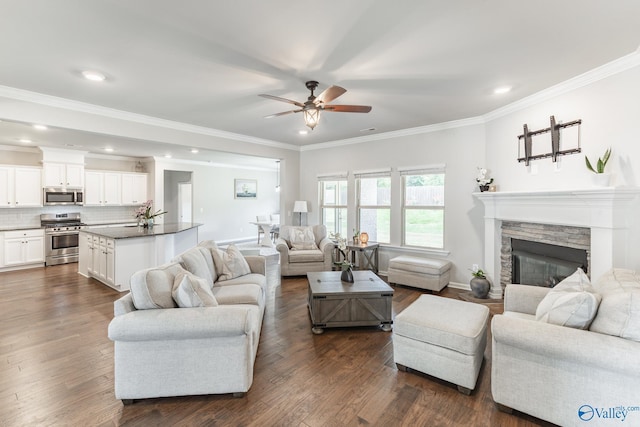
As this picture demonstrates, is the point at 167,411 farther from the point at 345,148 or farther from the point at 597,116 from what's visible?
the point at 345,148

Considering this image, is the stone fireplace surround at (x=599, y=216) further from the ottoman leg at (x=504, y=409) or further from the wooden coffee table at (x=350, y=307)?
the wooden coffee table at (x=350, y=307)

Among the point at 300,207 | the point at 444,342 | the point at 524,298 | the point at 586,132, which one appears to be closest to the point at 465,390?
the point at 444,342

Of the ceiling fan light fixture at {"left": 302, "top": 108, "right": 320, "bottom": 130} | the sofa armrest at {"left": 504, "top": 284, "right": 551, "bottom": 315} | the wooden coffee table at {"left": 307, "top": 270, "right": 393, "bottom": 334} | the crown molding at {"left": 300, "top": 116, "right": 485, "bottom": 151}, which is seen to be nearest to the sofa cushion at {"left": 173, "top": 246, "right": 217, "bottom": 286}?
the wooden coffee table at {"left": 307, "top": 270, "right": 393, "bottom": 334}

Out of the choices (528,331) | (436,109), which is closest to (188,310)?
(528,331)

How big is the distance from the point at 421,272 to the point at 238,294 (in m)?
2.96

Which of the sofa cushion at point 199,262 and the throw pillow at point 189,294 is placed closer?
the throw pillow at point 189,294

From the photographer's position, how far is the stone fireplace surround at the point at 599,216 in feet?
8.88

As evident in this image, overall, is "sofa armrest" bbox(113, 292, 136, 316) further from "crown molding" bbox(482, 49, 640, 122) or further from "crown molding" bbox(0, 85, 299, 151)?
"crown molding" bbox(482, 49, 640, 122)

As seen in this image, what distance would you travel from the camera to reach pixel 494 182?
14.3ft

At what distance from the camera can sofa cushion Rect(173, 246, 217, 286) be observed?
296 cm

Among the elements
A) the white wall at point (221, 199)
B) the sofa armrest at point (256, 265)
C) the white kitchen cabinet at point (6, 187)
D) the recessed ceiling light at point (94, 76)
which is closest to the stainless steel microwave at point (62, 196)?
the white kitchen cabinet at point (6, 187)

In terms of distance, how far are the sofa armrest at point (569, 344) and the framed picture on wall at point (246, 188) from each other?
917 cm

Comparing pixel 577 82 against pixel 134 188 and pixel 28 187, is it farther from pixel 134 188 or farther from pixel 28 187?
pixel 28 187

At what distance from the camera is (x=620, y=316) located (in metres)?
1.70
